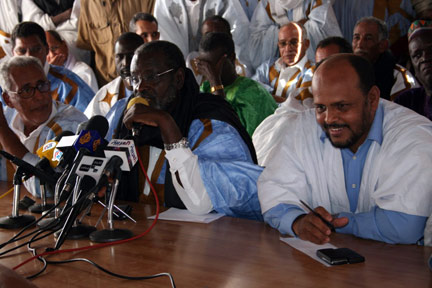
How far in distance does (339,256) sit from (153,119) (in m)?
1.03

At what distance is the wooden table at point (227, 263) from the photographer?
1463 millimetres

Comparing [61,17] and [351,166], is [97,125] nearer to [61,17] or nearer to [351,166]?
[351,166]

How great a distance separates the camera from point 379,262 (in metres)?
1.62

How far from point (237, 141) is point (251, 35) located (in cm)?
409

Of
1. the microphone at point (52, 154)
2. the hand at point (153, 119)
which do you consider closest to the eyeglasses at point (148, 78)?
the hand at point (153, 119)

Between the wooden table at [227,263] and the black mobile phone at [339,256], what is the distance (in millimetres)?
22

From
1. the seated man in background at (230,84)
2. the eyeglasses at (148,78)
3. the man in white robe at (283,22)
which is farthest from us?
the man in white robe at (283,22)

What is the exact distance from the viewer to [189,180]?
2.32 meters

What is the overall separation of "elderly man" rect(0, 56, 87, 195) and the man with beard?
1337mm

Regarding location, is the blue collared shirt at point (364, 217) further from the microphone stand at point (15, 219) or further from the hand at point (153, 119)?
the microphone stand at point (15, 219)

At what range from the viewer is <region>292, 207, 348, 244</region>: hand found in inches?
70.3


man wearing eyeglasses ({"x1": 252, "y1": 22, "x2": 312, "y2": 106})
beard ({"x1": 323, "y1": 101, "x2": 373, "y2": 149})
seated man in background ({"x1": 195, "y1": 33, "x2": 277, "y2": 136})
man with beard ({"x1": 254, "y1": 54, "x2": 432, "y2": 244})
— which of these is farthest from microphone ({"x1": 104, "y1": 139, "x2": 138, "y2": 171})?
man wearing eyeglasses ({"x1": 252, "y1": 22, "x2": 312, "y2": 106})

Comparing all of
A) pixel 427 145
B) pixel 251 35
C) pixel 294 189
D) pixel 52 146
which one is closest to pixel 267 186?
pixel 294 189

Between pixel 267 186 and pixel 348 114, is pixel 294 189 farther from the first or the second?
pixel 348 114
